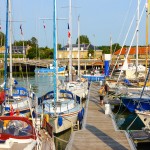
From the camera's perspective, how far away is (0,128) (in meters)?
12.7

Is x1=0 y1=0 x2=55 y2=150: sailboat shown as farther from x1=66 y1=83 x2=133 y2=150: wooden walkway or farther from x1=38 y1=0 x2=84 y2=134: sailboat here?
x1=38 y1=0 x2=84 y2=134: sailboat

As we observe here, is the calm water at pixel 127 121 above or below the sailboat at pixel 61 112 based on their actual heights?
below

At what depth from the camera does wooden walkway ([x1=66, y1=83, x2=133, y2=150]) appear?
15844 mm

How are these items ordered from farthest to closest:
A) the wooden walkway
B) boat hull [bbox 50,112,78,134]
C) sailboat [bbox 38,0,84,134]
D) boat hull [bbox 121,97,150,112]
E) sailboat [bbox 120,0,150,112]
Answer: sailboat [bbox 120,0,150,112] → boat hull [bbox 121,97,150,112] → sailboat [bbox 38,0,84,134] → boat hull [bbox 50,112,78,134] → the wooden walkway

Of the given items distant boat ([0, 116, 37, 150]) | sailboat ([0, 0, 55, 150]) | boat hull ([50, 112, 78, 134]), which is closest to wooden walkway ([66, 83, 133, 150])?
boat hull ([50, 112, 78, 134])

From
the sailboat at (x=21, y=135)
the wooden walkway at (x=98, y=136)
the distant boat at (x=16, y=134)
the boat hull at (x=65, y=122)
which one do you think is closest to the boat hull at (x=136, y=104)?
the wooden walkway at (x=98, y=136)

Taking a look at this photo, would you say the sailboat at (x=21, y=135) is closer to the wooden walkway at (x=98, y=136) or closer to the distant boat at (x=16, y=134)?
the distant boat at (x=16, y=134)

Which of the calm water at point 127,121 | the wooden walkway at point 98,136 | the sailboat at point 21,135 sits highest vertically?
the sailboat at point 21,135

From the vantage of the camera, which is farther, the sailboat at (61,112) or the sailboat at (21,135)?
the sailboat at (61,112)

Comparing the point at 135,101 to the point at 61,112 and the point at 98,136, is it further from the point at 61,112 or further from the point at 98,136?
the point at 98,136

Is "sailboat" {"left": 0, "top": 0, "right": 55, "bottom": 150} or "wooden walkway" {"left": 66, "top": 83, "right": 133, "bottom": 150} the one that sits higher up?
"sailboat" {"left": 0, "top": 0, "right": 55, "bottom": 150}

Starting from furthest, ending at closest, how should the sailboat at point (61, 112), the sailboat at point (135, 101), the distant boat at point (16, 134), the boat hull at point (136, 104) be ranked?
1. the sailboat at point (135, 101)
2. the boat hull at point (136, 104)
3. the sailboat at point (61, 112)
4. the distant boat at point (16, 134)

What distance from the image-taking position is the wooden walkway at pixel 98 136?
15.8 m

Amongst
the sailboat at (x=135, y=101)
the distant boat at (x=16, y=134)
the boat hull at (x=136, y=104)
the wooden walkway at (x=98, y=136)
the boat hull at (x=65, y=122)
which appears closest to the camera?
the distant boat at (x=16, y=134)
